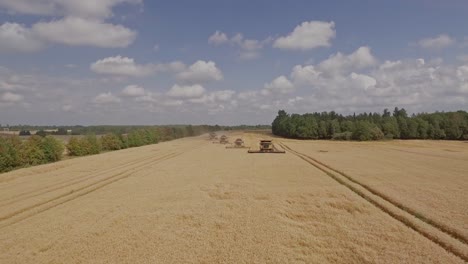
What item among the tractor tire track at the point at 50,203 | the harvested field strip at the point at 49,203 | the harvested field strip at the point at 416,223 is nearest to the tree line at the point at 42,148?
the tractor tire track at the point at 50,203

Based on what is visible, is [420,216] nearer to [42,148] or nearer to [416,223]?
[416,223]

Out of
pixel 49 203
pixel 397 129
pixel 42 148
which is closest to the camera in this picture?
pixel 49 203

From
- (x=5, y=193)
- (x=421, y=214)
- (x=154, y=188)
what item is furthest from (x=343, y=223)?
(x=5, y=193)

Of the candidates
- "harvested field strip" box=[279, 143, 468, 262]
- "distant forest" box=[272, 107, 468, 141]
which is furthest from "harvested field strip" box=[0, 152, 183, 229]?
"distant forest" box=[272, 107, 468, 141]

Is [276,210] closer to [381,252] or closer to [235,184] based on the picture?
[381,252]

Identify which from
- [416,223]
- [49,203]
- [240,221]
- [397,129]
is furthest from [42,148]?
[397,129]

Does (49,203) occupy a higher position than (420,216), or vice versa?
(420,216)

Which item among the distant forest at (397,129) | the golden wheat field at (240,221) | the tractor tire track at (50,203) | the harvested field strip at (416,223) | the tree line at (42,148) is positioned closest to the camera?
the golden wheat field at (240,221)

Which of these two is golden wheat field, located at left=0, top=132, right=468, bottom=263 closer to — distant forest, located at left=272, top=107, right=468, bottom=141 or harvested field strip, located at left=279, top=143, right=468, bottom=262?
harvested field strip, located at left=279, top=143, right=468, bottom=262

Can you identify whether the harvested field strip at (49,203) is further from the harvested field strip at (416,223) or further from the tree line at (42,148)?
the tree line at (42,148)

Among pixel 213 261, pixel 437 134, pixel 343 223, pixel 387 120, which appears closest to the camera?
pixel 213 261

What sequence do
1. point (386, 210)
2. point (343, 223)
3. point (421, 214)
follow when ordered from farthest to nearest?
point (386, 210), point (421, 214), point (343, 223)
